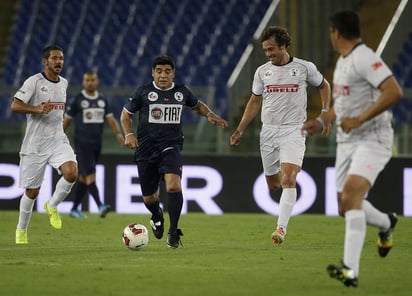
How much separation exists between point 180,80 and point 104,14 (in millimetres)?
2984

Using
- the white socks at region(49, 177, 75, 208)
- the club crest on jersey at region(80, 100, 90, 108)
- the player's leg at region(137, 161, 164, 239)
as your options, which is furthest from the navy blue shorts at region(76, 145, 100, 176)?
the player's leg at region(137, 161, 164, 239)

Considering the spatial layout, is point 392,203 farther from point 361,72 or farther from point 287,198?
point 361,72

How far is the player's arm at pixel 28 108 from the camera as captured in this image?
34.6ft

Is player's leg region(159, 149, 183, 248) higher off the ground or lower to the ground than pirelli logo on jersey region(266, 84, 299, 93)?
lower

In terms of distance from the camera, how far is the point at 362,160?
7289mm

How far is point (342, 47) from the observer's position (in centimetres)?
739

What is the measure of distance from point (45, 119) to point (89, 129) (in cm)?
452

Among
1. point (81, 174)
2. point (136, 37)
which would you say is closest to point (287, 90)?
point (81, 174)

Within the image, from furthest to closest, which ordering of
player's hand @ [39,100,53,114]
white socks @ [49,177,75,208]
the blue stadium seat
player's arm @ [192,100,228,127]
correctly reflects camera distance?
1. the blue stadium seat
2. white socks @ [49,177,75,208]
3. player's hand @ [39,100,53,114]
4. player's arm @ [192,100,228,127]

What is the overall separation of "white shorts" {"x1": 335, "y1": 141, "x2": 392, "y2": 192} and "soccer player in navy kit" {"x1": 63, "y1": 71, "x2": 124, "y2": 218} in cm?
800

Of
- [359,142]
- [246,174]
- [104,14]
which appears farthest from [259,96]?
[104,14]

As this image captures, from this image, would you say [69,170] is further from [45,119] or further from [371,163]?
[371,163]

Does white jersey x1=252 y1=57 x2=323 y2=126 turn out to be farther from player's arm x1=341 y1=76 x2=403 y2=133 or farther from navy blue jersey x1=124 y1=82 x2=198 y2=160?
player's arm x1=341 y1=76 x2=403 y2=133

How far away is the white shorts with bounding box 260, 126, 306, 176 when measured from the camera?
414 inches
